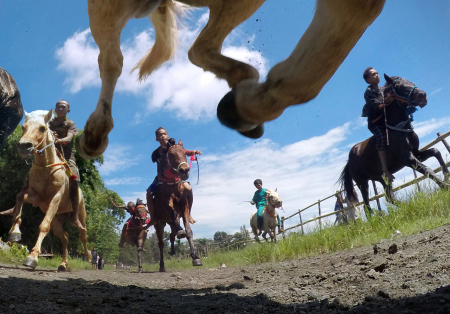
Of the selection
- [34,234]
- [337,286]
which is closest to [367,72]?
[337,286]

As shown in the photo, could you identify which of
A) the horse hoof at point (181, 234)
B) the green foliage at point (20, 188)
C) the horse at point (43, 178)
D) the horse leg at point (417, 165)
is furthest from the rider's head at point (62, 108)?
the green foliage at point (20, 188)

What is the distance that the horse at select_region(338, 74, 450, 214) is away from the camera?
4.68 meters

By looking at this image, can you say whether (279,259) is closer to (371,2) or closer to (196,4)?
(196,4)

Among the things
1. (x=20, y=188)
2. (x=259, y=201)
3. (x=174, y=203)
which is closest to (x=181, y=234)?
(x=174, y=203)

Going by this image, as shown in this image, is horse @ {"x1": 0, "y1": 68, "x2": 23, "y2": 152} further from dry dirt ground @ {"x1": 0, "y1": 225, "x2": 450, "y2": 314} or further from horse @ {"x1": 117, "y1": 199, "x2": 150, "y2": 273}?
horse @ {"x1": 117, "y1": 199, "x2": 150, "y2": 273}

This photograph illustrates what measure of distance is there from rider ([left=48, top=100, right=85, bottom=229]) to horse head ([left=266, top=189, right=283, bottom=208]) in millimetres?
4095

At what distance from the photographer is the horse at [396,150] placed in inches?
184

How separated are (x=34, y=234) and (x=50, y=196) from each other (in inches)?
416

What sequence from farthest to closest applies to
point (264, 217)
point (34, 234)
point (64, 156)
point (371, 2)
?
point (34, 234)
point (264, 217)
point (64, 156)
point (371, 2)

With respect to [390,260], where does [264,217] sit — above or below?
above

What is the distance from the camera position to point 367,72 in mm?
5137

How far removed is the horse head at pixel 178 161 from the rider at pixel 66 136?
1.66m

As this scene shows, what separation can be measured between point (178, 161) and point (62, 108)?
7.04ft

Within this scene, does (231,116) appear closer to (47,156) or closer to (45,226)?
(45,226)
